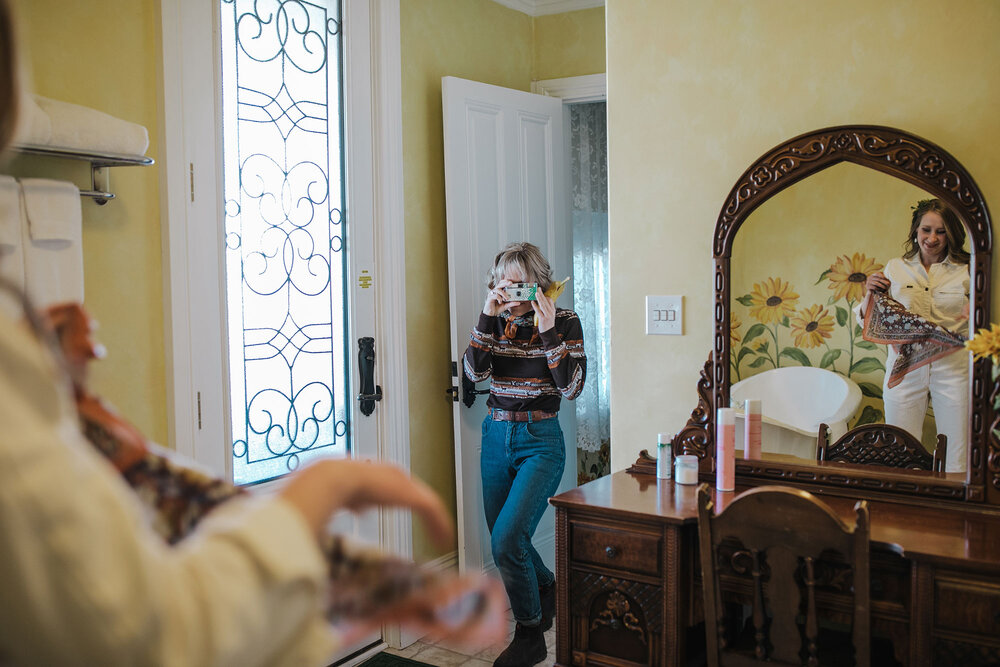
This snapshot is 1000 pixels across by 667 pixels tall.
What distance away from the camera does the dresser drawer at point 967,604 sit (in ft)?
5.24

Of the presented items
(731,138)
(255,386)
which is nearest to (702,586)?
(731,138)

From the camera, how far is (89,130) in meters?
1.87

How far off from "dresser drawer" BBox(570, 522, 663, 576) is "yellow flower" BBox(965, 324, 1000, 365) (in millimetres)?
835

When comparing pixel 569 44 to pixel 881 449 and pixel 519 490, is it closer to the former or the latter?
pixel 519 490

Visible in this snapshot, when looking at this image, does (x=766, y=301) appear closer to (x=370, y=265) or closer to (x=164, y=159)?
(x=370, y=265)

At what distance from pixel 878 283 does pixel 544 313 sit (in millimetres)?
1149

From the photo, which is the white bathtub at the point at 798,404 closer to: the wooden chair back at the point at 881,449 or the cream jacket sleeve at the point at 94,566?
the wooden chair back at the point at 881,449

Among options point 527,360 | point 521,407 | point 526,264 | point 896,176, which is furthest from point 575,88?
point 896,176

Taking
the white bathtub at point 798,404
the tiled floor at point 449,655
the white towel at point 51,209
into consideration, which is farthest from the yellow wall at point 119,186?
the white bathtub at point 798,404

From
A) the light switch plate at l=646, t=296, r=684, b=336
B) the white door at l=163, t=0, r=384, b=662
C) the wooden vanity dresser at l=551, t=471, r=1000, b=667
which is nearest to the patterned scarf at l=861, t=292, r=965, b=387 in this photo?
the wooden vanity dresser at l=551, t=471, r=1000, b=667

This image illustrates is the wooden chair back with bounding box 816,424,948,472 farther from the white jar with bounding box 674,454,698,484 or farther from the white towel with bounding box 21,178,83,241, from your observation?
the white towel with bounding box 21,178,83,241

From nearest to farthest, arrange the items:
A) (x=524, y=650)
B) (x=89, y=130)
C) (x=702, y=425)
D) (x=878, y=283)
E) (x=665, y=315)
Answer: (x=89, y=130) < (x=878, y=283) < (x=702, y=425) < (x=665, y=315) < (x=524, y=650)

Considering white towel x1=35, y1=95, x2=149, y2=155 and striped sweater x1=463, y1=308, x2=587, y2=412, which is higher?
white towel x1=35, y1=95, x2=149, y2=155

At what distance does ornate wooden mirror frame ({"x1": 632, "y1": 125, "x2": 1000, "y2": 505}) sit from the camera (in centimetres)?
194
